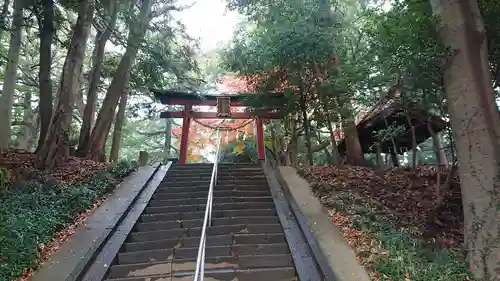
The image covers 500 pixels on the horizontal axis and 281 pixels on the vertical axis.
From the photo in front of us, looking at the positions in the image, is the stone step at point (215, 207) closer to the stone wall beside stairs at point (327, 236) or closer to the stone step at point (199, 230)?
the stone wall beside stairs at point (327, 236)

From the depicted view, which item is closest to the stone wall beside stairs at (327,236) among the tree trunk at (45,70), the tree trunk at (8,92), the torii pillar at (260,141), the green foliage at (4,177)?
the green foliage at (4,177)

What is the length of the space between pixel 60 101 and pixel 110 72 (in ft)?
15.5

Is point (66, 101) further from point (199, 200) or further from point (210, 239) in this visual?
point (210, 239)

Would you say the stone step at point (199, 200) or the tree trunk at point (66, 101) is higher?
the tree trunk at point (66, 101)

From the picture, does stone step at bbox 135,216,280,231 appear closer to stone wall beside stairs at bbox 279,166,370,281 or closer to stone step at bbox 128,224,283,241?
stone step at bbox 128,224,283,241

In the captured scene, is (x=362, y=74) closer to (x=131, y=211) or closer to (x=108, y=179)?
(x=131, y=211)

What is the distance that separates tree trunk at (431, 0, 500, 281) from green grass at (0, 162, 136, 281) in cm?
520

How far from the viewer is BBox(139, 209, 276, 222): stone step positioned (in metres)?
6.77

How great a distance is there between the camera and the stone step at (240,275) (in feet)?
16.1

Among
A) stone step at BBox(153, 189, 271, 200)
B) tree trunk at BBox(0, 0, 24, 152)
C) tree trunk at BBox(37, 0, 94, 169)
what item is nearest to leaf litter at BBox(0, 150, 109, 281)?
tree trunk at BBox(37, 0, 94, 169)

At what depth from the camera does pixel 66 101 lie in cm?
849

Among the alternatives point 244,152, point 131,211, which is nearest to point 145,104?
point 244,152

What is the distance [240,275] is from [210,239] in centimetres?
106

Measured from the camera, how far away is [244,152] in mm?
17750
